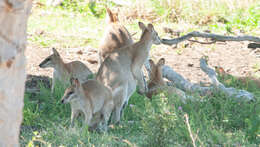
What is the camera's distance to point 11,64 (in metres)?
2.85

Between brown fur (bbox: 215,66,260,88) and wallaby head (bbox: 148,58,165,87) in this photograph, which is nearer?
wallaby head (bbox: 148,58,165,87)

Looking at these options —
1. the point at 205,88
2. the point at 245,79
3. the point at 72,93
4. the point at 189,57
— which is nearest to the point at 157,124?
the point at 72,93

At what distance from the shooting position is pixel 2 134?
116 inches

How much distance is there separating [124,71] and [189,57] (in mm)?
3701

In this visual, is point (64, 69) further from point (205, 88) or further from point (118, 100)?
point (205, 88)

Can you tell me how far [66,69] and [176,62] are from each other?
8.64 ft

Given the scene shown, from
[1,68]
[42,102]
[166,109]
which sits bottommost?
[42,102]

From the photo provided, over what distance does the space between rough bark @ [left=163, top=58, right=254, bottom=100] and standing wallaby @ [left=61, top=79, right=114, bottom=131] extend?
5.46ft

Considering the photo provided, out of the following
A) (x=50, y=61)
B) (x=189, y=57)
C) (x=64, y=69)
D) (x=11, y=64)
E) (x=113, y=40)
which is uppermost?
(x=11, y=64)

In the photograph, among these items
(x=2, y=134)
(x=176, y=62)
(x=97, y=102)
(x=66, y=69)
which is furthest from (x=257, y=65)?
(x=2, y=134)

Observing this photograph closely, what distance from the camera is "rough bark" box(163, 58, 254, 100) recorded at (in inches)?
276

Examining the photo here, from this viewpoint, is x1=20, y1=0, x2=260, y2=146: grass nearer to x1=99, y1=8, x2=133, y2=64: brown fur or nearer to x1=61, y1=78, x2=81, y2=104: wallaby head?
x1=61, y1=78, x2=81, y2=104: wallaby head

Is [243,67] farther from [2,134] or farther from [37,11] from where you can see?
[2,134]

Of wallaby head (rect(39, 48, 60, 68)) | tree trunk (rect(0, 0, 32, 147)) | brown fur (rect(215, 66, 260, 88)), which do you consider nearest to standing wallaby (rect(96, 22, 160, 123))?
wallaby head (rect(39, 48, 60, 68))
